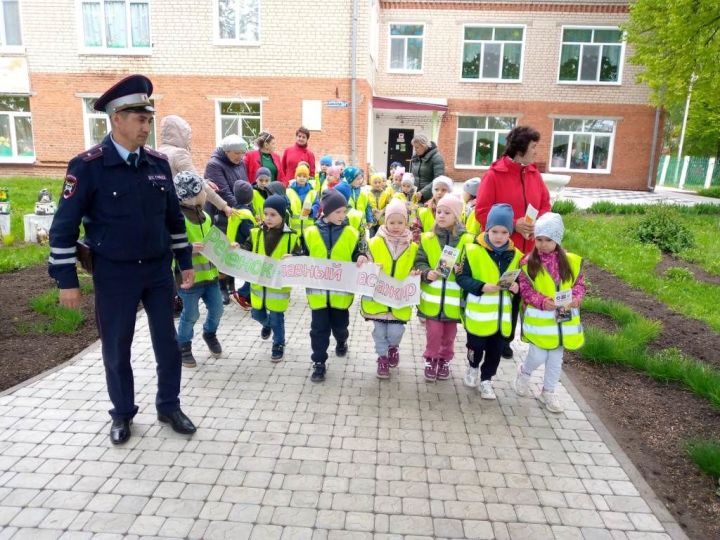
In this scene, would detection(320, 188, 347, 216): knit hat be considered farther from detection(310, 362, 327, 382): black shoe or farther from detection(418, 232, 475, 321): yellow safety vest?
detection(310, 362, 327, 382): black shoe

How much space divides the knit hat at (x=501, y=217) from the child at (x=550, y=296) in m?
0.21

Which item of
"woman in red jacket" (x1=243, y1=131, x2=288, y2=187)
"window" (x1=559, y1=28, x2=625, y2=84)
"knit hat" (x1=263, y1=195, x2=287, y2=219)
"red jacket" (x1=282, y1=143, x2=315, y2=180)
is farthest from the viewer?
"window" (x1=559, y1=28, x2=625, y2=84)

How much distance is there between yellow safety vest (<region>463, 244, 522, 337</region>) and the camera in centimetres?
422

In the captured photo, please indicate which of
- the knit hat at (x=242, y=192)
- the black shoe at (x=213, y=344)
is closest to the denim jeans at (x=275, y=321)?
the black shoe at (x=213, y=344)

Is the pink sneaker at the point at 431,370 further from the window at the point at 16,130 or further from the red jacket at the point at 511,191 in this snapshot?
the window at the point at 16,130

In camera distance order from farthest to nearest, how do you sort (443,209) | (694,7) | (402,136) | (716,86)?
1. (402,136)
2. (716,86)
3. (694,7)
4. (443,209)

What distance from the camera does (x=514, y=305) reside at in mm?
4664

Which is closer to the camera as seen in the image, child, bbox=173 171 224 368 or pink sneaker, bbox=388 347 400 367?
child, bbox=173 171 224 368

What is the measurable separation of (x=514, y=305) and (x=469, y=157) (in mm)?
20014

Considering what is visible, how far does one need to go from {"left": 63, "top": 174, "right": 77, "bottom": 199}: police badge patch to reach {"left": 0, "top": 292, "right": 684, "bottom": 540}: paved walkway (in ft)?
5.61

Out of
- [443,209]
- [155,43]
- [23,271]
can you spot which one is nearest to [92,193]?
[443,209]

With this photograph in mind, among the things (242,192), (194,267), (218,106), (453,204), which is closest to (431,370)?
(453,204)

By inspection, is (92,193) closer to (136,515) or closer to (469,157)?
(136,515)

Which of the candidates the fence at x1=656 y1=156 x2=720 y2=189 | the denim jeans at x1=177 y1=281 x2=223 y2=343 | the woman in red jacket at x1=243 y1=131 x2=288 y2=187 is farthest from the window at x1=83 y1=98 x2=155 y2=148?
the fence at x1=656 y1=156 x2=720 y2=189
